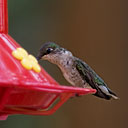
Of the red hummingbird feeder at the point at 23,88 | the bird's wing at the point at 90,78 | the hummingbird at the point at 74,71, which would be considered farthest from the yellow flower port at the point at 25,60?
the bird's wing at the point at 90,78

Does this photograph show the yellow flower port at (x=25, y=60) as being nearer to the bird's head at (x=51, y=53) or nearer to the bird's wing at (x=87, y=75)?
the bird's head at (x=51, y=53)

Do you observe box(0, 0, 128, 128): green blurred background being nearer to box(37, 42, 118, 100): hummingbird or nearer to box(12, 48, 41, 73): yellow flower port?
box(37, 42, 118, 100): hummingbird

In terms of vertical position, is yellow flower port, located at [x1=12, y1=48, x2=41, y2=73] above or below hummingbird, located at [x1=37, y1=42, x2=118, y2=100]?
above

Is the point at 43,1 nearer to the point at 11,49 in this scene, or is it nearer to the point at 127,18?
the point at 127,18

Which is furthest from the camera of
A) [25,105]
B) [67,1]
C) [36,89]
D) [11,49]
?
[67,1]

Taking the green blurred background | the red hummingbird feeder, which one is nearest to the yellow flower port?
the red hummingbird feeder

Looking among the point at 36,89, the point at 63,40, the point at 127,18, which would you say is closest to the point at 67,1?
the point at 63,40
